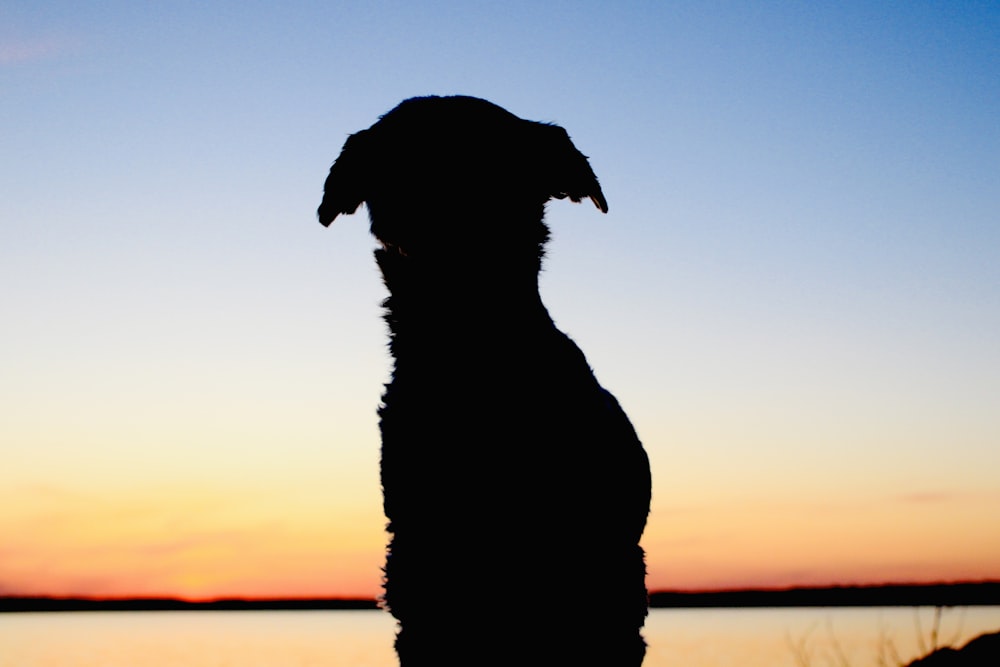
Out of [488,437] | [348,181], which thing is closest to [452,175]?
[348,181]

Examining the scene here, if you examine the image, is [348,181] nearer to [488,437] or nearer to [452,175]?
[452,175]

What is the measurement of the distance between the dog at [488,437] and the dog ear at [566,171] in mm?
75

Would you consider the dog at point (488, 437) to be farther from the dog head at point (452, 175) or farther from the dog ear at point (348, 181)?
the dog ear at point (348, 181)

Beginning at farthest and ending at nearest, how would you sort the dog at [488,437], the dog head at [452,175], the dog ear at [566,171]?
the dog ear at [566,171], the dog head at [452,175], the dog at [488,437]

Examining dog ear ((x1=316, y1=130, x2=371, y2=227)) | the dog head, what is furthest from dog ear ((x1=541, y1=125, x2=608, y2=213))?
dog ear ((x1=316, y1=130, x2=371, y2=227))

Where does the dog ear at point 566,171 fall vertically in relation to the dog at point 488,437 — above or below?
above

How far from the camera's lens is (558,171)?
14.4ft

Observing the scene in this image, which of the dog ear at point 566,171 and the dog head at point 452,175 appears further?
the dog ear at point 566,171

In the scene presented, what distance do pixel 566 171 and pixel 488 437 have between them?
1419 mm

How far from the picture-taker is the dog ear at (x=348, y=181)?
443 cm

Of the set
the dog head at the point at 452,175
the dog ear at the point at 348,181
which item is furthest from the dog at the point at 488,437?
the dog ear at the point at 348,181

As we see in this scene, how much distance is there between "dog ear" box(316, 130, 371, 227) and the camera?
4430 millimetres

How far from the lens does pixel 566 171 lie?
4.44 m

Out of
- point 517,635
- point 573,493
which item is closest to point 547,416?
point 573,493
